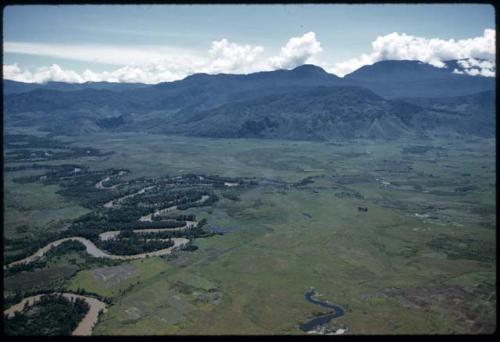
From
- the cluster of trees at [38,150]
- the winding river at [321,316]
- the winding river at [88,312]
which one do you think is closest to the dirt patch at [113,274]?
the winding river at [88,312]

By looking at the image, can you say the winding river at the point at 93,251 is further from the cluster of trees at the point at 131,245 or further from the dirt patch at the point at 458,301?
the dirt patch at the point at 458,301

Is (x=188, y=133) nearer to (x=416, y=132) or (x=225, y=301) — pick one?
(x=416, y=132)

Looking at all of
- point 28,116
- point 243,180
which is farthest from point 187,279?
point 28,116

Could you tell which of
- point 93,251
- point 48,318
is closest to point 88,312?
point 48,318

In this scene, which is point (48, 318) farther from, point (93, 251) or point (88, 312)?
point (93, 251)

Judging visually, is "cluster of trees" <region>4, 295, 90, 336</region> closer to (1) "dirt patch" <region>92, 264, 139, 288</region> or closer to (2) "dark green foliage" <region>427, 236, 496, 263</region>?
(1) "dirt patch" <region>92, 264, 139, 288</region>
